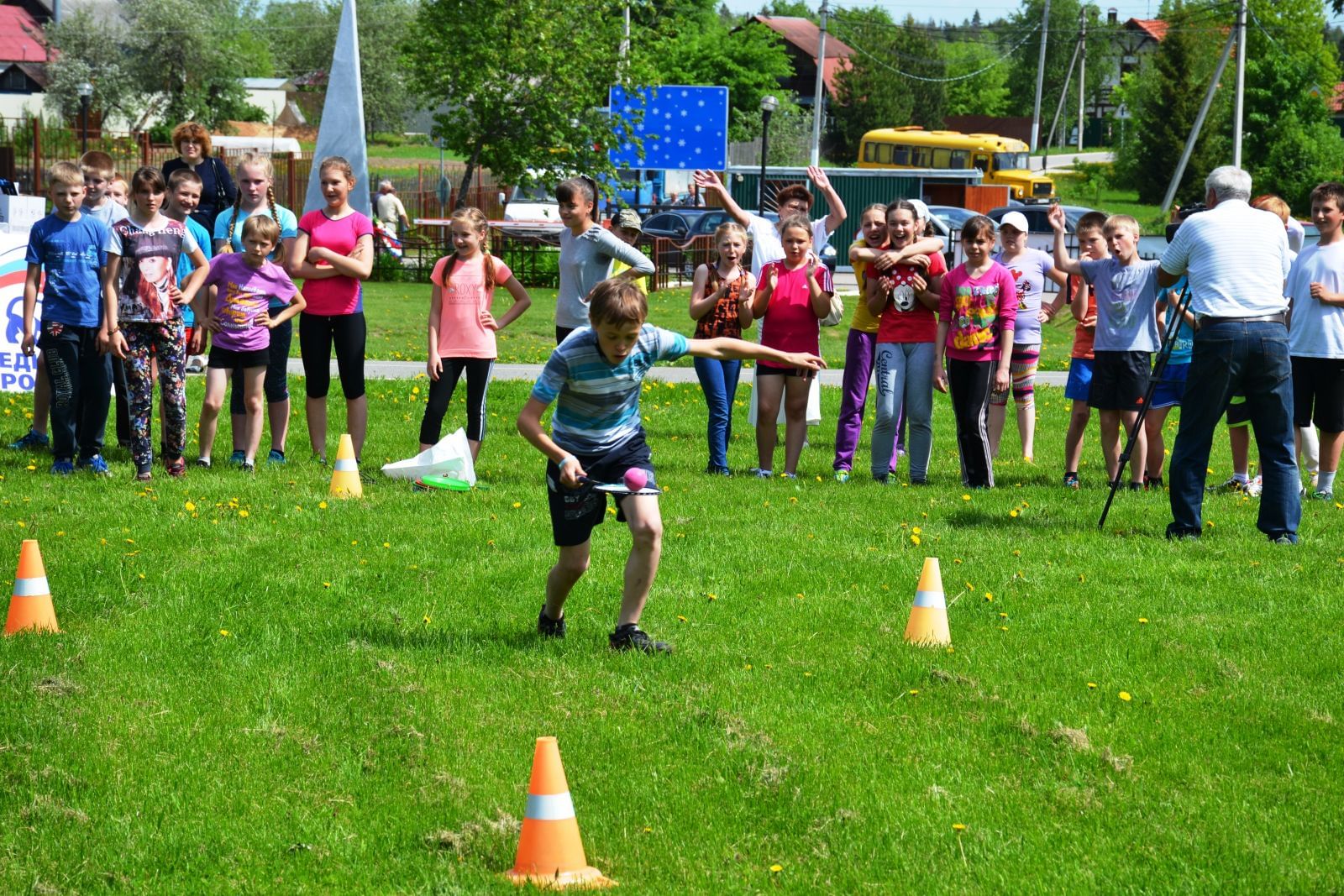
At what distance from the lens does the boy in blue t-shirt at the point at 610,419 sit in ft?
18.9

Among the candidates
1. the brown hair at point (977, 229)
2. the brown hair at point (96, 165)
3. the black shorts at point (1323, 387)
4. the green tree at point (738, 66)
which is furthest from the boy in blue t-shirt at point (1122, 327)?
the green tree at point (738, 66)

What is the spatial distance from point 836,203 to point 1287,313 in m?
3.23

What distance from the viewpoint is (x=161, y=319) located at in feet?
31.5

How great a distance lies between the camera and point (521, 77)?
1244 inches

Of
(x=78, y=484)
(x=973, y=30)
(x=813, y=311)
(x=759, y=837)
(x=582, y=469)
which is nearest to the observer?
(x=759, y=837)

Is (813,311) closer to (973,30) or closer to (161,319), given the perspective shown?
(161,319)

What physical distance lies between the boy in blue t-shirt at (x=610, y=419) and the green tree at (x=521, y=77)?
26.3 m

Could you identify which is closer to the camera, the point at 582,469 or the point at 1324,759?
the point at 1324,759

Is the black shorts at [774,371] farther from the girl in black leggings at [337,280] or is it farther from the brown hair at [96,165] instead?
the brown hair at [96,165]

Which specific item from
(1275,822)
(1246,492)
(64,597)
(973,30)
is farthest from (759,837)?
(973,30)

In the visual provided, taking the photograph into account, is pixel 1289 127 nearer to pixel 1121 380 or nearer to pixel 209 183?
pixel 1121 380

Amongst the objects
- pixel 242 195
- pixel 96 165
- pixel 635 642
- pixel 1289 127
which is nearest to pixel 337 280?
pixel 242 195

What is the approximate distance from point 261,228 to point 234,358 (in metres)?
0.90

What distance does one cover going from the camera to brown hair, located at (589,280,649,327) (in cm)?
570
